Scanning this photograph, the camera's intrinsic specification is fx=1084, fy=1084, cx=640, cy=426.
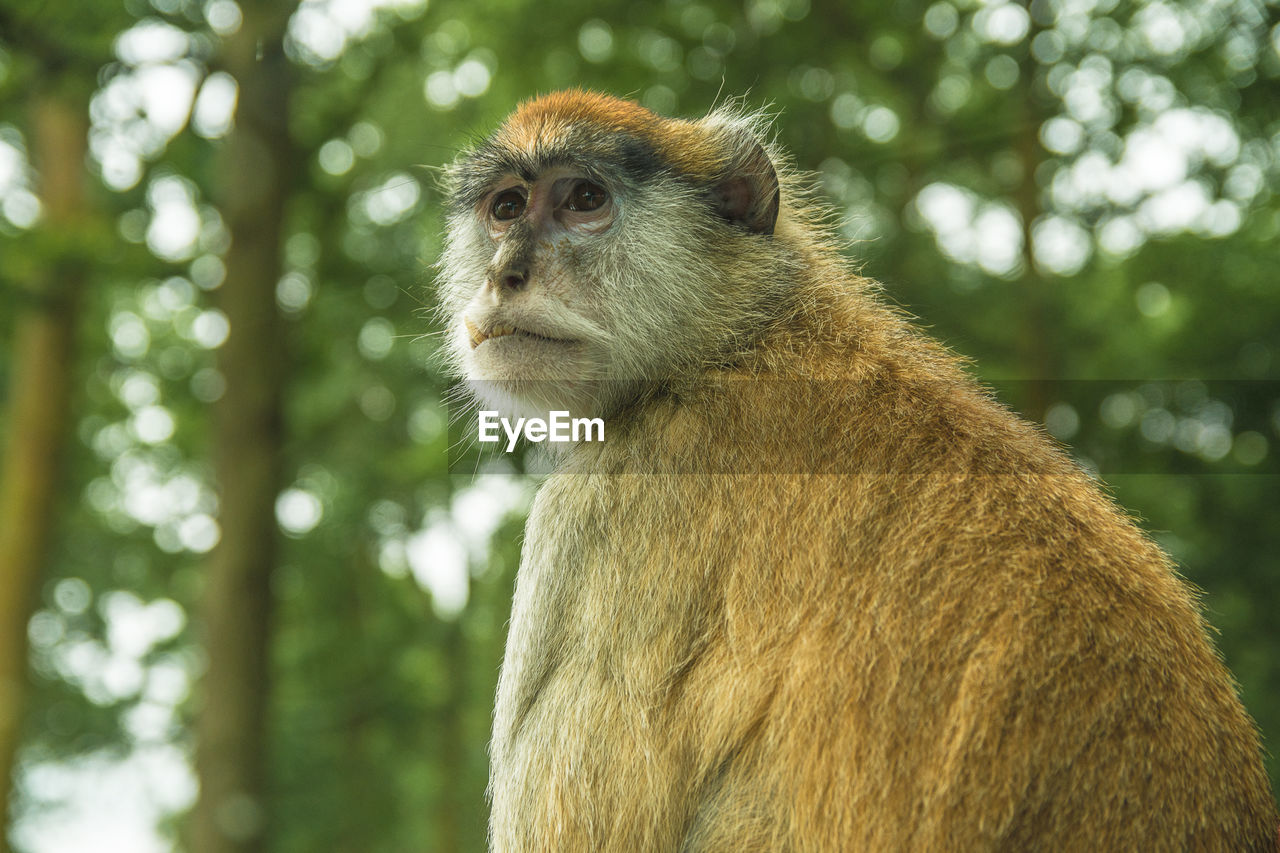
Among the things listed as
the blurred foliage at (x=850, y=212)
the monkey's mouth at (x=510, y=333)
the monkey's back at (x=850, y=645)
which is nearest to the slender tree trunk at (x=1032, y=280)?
the blurred foliage at (x=850, y=212)

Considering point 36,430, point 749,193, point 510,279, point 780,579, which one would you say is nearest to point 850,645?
point 780,579

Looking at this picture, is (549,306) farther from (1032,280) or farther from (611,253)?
(1032,280)

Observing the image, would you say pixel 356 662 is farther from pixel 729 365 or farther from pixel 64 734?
pixel 729 365

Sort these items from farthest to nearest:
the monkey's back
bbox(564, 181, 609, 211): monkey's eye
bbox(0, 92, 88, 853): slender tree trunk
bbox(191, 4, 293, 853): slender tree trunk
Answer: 1. bbox(0, 92, 88, 853): slender tree trunk
2. bbox(191, 4, 293, 853): slender tree trunk
3. bbox(564, 181, 609, 211): monkey's eye
4. the monkey's back

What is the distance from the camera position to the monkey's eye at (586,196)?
324 cm

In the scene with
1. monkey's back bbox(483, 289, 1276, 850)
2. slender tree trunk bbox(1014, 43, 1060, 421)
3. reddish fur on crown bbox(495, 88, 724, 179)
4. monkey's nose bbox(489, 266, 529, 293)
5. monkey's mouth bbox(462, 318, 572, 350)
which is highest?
slender tree trunk bbox(1014, 43, 1060, 421)

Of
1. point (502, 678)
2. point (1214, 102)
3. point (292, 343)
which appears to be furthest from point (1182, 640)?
point (292, 343)

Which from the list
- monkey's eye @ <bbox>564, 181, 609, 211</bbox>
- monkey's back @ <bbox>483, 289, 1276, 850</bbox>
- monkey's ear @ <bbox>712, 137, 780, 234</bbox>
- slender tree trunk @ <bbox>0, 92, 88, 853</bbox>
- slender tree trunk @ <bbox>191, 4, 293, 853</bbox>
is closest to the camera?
monkey's back @ <bbox>483, 289, 1276, 850</bbox>

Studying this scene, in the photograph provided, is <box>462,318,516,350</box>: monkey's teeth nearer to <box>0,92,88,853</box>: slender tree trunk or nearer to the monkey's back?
the monkey's back

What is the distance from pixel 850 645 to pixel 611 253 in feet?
4.49

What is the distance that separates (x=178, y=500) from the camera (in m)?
15.9

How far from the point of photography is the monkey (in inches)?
85.7

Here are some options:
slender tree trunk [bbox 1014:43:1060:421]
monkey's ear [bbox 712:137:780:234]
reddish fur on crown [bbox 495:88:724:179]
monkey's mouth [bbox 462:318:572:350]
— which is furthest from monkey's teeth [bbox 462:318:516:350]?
slender tree trunk [bbox 1014:43:1060:421]

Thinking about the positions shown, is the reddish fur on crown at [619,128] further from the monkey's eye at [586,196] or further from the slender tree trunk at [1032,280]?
the slender tree trunk at [1032,280]
